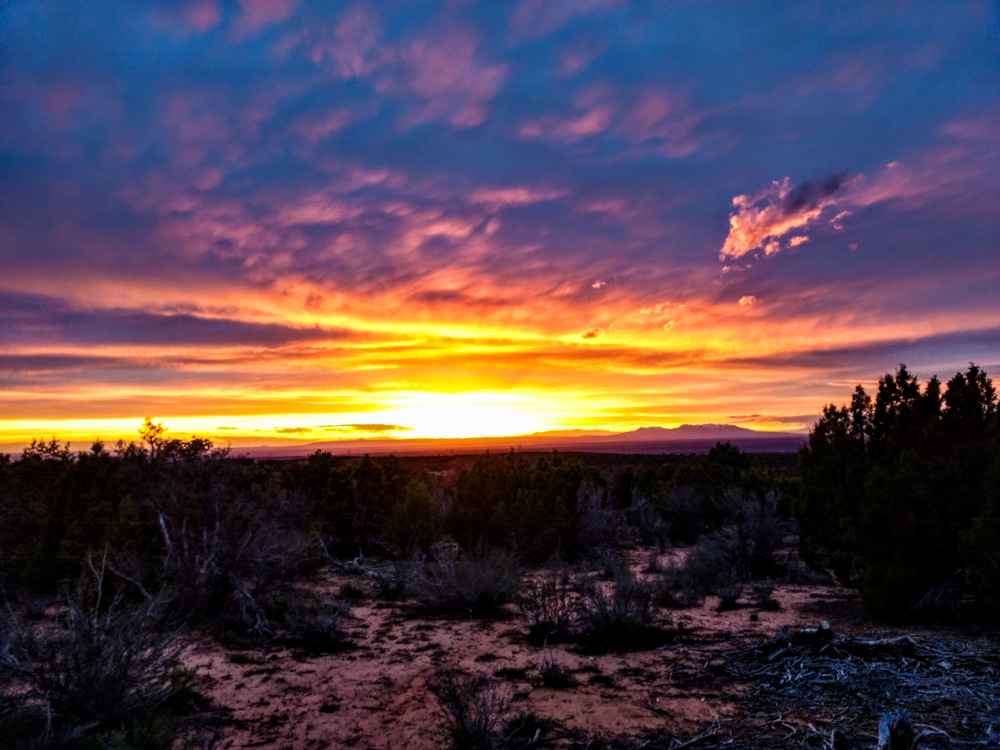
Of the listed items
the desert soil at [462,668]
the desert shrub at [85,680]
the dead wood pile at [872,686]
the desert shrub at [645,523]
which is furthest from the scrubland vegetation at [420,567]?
the desert shrub at [645,523]

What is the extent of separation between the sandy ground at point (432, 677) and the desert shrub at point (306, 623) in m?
0.37

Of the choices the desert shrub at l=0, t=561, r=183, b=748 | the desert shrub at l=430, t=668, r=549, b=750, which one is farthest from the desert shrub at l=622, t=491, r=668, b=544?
the desert shrub at l=0, t=561, r=183, b=748

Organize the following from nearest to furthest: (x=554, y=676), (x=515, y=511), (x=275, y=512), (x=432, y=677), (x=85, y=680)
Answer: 1. (x=85, y=680)
2. (x=554, y=676)
3. (x=432, y=677)
4. (x=275, y=512)
5. (x=515, y=511)

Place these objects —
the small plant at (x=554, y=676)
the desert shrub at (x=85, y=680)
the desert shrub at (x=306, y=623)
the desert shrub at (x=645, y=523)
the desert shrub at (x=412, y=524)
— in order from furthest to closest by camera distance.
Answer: the desert shrub at (x=645, y=523) → the desert shrub at (x=412, y=524) → the desert shrub at (x=306, y=623) → the small plant at (x=554, y=676) → the desert shrub at (x=85, y=680)

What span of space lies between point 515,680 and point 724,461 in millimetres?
21427

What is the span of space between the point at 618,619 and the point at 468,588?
12.4 feet

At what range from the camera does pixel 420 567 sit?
1476 cm

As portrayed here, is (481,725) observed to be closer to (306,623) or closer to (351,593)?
(306,623)

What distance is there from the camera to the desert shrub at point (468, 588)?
13.4 meters

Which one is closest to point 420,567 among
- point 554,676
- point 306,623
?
point 306,623

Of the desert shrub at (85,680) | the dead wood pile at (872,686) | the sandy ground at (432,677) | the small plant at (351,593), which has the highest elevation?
the desert shrub at (85,680)

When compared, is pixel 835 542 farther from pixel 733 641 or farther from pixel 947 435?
pixel 733 641

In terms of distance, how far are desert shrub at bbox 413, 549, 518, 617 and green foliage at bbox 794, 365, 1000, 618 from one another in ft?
23.1

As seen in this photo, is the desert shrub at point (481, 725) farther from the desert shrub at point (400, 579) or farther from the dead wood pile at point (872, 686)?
the desert shrub at point (400, 579)
